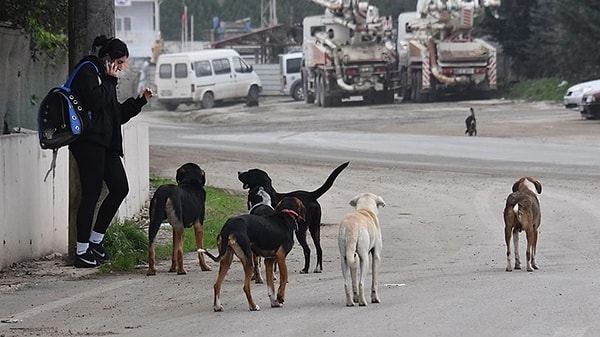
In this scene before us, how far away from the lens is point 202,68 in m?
50.5

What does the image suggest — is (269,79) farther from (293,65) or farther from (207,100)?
(207,100)

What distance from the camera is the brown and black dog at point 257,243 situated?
30.1ft

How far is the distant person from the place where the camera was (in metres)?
11.3

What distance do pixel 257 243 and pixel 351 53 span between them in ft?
119

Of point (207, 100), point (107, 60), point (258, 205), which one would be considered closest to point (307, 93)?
point (207, 100)

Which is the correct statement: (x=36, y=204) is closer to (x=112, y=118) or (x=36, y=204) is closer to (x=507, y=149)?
(x=112, y=118)

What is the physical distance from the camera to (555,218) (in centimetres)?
1559

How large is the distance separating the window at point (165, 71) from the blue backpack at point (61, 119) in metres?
40.1

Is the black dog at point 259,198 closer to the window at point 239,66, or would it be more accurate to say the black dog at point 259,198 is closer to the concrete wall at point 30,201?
the concrete wall at point 30,201

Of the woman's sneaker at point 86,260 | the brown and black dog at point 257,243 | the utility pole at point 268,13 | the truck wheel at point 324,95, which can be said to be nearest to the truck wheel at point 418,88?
the truck wheel at point 324,95

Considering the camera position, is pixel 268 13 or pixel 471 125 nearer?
pixel 471 125

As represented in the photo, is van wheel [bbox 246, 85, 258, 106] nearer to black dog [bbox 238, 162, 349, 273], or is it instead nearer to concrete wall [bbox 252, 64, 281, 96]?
concrete wall [bbox 252, 64, 281, 96]

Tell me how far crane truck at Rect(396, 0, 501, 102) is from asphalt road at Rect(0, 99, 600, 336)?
1374cm

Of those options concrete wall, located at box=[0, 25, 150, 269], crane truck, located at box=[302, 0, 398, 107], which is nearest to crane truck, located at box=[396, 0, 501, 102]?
crane truck, located at box=[302, 0, 398, 107]
